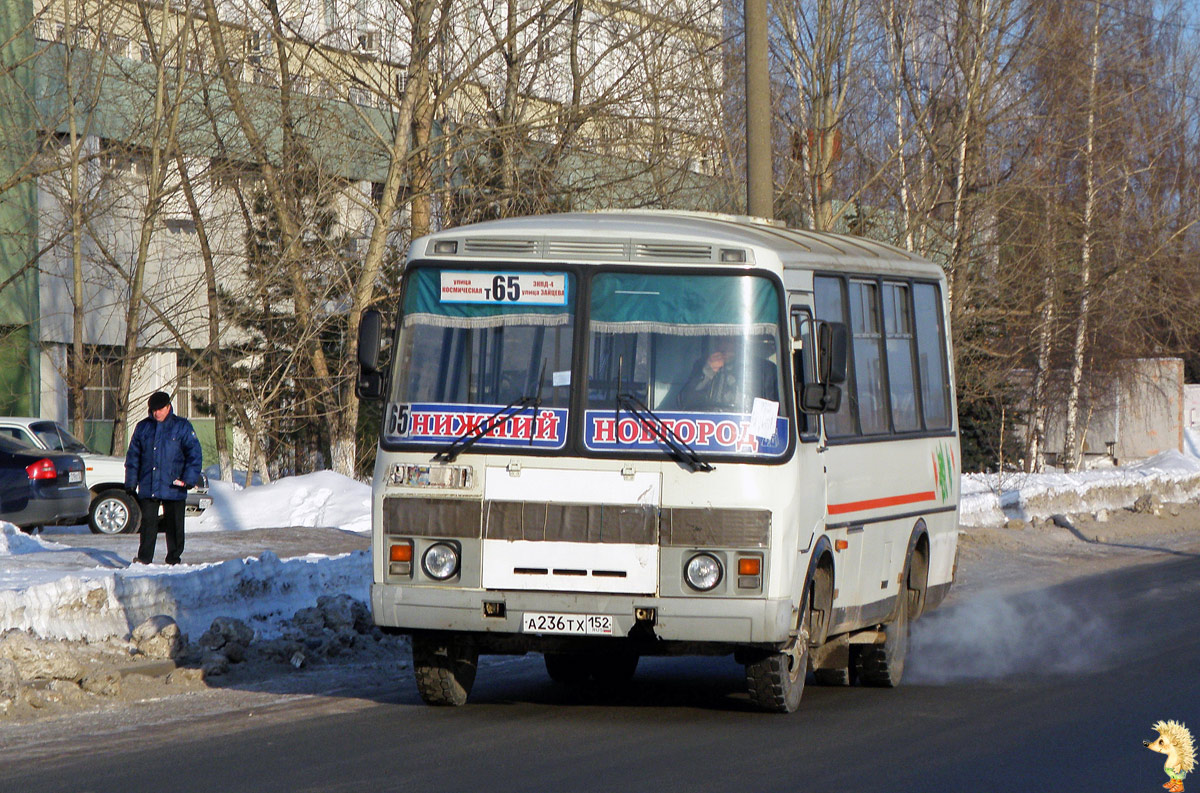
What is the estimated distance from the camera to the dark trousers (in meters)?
14.6

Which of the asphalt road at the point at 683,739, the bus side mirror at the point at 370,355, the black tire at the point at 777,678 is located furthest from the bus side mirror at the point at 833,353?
the bus side mirror at the point at 370,355

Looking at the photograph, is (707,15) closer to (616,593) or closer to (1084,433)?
(616,593)

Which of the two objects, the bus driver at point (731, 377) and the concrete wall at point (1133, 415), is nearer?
the bus driver at point (731, 377)

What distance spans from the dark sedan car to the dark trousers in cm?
559

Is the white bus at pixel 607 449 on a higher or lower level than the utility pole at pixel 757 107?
lower

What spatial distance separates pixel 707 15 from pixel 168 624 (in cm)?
1547

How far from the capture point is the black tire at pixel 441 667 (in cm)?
919

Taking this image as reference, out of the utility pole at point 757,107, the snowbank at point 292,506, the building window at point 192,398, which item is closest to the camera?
the utility pole at point 757,107

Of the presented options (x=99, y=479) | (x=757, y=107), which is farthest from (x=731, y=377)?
(x=99, y=479)

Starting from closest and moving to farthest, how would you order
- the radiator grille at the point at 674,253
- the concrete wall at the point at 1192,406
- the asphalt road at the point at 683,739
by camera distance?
the asphalt road at the point at 683,739 → the radiator grille at the point at 674,253 → the concrete wall at the point at 1192,406

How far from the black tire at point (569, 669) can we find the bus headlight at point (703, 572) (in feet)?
7.71

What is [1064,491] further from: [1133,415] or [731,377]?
[731,377]

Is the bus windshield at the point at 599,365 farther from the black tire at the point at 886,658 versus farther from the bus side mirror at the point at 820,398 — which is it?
the black tire at the point at 886,658

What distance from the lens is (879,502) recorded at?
34.4 feet
